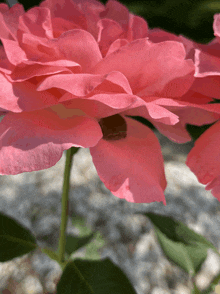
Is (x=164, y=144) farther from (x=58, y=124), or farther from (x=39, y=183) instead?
(x=58, y=124)

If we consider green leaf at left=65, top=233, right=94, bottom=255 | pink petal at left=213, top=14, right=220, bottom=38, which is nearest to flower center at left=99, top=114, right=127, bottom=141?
pink petal at left=213, top=14, right=220, bottom=38

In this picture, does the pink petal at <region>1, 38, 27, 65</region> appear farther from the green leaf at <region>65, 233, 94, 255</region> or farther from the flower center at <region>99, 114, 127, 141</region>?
the green leaf at <region>65, 233, 94, 255</region>

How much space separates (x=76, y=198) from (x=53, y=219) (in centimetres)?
7

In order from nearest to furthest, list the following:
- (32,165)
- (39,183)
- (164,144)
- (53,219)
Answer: (32,165) < (53,219) < (39,183) < (164,144)

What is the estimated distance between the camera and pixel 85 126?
0.21m

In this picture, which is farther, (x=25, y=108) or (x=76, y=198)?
(x=76, y=198)

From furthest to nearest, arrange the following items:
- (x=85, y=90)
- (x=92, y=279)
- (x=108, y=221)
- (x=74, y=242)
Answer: (x=108, y=221) → (x=74, y=242) → (x=92, y=279) → (x=85, y=90)

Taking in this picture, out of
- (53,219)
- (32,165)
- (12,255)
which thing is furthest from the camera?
(53,219)

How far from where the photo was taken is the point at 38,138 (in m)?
0.20

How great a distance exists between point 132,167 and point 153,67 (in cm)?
8

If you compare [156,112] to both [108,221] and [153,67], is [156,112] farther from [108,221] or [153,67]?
[108,221]

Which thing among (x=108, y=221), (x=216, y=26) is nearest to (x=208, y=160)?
(x=216, y=26)

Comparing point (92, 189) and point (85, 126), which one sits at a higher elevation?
point (85, 126)

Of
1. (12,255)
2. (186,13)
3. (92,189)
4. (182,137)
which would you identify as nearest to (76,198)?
(92,189)
